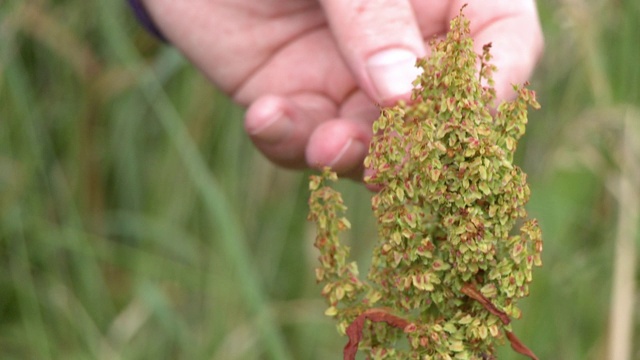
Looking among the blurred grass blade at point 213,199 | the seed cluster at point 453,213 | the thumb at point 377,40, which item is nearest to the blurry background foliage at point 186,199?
the blurred grass blade at point 213,199

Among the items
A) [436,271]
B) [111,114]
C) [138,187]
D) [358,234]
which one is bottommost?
[436,271]

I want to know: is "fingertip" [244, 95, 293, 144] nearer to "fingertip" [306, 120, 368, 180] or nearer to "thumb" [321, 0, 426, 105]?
"fingertip" [306, 120, 368, 180]

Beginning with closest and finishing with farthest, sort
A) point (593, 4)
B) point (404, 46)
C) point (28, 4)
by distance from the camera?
point (404, 46) < point (593, 4) < point (28, 4)

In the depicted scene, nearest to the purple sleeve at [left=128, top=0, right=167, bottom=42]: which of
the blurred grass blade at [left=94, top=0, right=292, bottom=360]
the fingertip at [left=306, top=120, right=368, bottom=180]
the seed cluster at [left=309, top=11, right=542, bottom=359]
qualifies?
the blurred grass blade at [left=94, top=0, right=292, bottom=360]

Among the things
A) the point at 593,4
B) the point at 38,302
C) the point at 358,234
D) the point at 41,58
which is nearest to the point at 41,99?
the point at 41,58

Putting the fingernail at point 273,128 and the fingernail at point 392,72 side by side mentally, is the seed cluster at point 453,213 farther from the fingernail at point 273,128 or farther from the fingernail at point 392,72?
the fingernail at point 273,128

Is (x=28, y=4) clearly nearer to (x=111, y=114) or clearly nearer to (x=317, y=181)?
(x=111, y=114)

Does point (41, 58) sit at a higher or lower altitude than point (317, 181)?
higher
